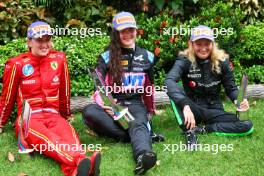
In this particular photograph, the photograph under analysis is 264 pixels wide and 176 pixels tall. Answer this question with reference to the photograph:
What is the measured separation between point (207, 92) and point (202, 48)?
53 cm

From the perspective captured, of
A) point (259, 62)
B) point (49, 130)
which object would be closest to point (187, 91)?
point (49, 130)

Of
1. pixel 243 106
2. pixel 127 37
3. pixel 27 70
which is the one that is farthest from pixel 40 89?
pixel 243 106

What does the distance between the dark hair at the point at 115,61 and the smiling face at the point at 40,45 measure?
701mm

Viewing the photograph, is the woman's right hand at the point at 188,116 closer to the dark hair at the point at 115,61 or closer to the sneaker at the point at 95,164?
the dark hair at the point at 115,61

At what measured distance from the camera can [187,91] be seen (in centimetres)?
605

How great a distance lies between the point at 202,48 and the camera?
18.9ft

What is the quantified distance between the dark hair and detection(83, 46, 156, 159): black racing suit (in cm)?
6

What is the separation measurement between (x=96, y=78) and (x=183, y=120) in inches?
40.9

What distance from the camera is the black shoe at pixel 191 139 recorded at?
5410 millimetres

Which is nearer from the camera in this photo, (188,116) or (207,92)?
(188,116)

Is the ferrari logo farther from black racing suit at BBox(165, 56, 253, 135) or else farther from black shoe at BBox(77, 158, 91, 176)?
black shoe at BBox(77, 158, 91, 176)

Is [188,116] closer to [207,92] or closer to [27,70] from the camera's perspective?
[207,92]

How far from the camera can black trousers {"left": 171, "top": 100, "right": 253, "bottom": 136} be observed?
5691mm

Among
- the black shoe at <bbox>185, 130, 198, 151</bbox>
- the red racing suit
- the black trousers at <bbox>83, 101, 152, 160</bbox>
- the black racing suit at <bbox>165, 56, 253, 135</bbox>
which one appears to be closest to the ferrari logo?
the red racing suit
